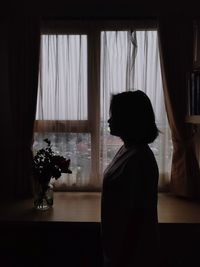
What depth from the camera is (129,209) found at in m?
1.31

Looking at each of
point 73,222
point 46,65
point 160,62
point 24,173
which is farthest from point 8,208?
point 160,62

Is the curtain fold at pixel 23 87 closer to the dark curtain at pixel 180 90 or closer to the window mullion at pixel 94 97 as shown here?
the window mullion at pixel 94 97

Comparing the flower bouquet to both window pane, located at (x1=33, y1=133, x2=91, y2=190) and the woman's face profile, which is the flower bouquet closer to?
window pane, located at (x1=33, y1=133, x2=91, y2=190)

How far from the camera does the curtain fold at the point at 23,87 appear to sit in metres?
2.33

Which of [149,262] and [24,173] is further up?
[24,173]

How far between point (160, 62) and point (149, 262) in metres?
1.48

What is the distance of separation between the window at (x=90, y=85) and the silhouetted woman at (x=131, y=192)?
102 centimetres

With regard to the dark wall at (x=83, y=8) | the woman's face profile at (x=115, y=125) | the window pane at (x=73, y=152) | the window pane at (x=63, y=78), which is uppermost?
the dark wall at (x=83, y=8)

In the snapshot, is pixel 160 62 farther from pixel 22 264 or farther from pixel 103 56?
pixel 22 264

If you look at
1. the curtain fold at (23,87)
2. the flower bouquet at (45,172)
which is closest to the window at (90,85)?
the curtain fold at (23,87)

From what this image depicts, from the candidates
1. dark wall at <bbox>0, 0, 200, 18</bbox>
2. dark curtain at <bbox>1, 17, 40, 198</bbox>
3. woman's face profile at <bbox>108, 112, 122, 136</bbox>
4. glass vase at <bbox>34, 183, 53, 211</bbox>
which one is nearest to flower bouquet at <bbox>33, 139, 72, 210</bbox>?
glass vase at <bbox>34, 183, 53, 211</bbox>

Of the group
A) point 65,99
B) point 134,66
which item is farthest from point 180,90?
point 65,99

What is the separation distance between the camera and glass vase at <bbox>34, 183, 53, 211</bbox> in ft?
6.84

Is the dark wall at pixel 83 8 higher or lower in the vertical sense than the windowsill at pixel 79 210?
higher
